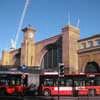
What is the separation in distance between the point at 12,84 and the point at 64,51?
15.1 meters

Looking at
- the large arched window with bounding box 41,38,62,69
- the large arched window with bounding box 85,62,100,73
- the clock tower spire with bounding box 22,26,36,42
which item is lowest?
the large arched window with bounding box 85,62,100,73

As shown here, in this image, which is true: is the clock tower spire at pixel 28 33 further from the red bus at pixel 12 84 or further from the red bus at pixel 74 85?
the red bus at pixel 74 85

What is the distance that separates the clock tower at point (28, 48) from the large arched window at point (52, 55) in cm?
344

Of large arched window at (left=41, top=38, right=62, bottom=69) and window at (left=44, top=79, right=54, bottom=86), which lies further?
large arched window at (left=41, top=38, right=62, bottom=69)

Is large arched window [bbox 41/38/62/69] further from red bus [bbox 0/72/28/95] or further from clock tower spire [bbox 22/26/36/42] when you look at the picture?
red bus [bbox 0/72/28/95]

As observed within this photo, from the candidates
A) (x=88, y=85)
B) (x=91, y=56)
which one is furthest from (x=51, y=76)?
(x=91, y=56)

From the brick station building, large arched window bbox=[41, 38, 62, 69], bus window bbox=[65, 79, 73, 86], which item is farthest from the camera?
large arched window bbox=[41, 38, 62, 69]

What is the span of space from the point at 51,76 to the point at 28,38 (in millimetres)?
25768

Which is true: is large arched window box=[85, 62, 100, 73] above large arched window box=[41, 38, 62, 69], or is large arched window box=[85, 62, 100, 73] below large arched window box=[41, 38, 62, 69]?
below

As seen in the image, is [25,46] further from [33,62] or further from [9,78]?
[9,78]

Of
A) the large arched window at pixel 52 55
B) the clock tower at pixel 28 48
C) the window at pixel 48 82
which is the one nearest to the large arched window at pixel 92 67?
the large arched window at pixel 52 55

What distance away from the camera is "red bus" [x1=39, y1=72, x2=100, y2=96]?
27328 millimetres

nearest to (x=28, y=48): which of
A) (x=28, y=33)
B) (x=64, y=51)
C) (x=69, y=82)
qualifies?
→ (x=28, y=33)

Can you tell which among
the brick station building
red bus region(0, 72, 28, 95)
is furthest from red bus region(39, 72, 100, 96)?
the brick station building
